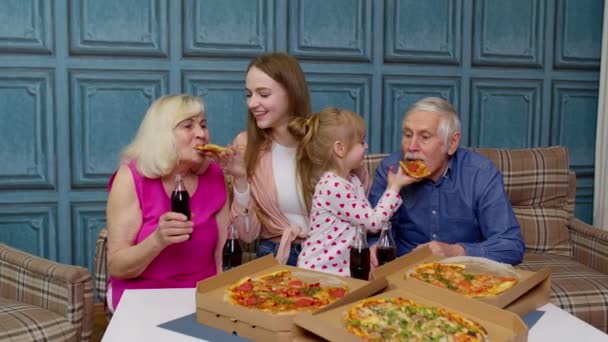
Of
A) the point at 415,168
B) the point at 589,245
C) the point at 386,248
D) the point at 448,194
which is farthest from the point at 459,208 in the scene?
the point at 589,245

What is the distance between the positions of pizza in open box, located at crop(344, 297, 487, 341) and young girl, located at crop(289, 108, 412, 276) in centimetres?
79

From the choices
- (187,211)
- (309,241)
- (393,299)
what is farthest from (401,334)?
(309,241)

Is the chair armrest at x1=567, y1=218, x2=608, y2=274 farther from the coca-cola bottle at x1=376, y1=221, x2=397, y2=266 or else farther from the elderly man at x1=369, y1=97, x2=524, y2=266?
the coca-cola bottle at x1=376, y1=221, x2=397, y2=266

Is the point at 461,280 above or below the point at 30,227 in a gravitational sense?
above

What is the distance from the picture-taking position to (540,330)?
1479mm

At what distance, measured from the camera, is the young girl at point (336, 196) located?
2230 millimetres

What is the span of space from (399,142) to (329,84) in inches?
22.4

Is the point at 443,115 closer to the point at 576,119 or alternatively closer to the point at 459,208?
the point at 459,208

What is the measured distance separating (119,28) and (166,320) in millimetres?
2324

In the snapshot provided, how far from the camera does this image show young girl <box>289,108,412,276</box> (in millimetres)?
2230

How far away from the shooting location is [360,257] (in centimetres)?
177

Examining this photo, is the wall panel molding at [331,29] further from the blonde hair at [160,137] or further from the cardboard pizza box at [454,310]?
the cardboard pizza box at [454,310]

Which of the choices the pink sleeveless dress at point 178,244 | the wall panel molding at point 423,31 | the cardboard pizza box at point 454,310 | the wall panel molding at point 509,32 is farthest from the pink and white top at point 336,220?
the wall panel molding at point 509,32

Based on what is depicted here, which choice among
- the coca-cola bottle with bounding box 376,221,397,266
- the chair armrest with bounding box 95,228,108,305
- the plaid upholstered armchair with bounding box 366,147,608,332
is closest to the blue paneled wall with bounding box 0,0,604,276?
the plaid upholstered armchair with bounding box 366,147,608,332
